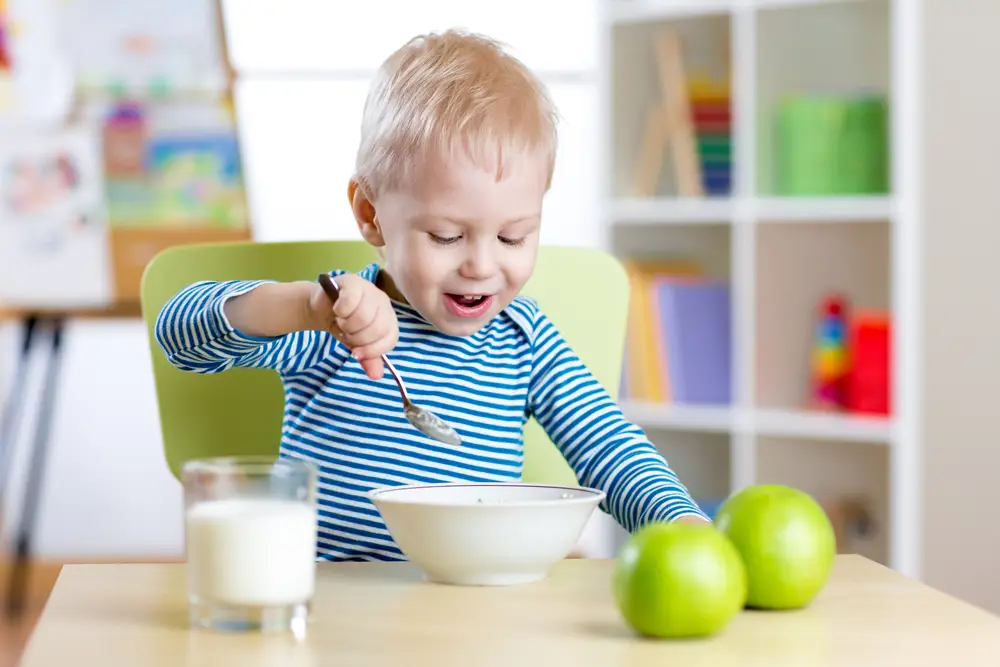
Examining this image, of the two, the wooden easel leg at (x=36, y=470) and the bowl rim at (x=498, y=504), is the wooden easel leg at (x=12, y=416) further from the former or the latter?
the bowl rim at (x=498, y=504)

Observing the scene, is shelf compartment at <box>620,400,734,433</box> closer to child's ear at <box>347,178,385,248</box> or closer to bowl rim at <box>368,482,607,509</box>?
child's ear at <box>347,178,385,248</box>

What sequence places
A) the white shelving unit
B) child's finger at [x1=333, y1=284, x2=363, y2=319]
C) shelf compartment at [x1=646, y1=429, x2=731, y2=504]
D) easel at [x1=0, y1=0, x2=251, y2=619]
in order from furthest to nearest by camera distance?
easel at [x1=0, y1=0, x2=251, y2=619], shelf compartment at [x1=646, y1=429, x2=731, y2=504], the white shelving unit, child's finger at [x1=333, y1=284, x2=363, y2=319]

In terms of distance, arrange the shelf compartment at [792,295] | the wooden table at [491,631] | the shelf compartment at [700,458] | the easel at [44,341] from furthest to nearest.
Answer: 1. the easel at [44,341]
2. the shelf compartment at [700,458]
3. the shelf compartment at [792,295]
4. the wooden table at [491,631]

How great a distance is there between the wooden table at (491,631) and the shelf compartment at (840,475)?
6.07ft

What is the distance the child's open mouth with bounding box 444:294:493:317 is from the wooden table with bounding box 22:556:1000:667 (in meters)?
0.34

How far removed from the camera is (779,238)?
2.79 metres

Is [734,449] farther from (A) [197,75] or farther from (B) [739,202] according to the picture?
(A) [197,75]

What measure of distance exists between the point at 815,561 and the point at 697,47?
2337mm

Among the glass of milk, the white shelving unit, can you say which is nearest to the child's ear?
the glass of milk

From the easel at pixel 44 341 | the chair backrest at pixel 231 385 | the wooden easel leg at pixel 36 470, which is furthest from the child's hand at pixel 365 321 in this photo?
the wooden easel leg at pixel 36 470

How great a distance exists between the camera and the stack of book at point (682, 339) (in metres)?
2.86

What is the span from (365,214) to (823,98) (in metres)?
1.69

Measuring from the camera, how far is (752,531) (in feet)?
2.51

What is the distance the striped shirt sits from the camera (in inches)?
45.3
